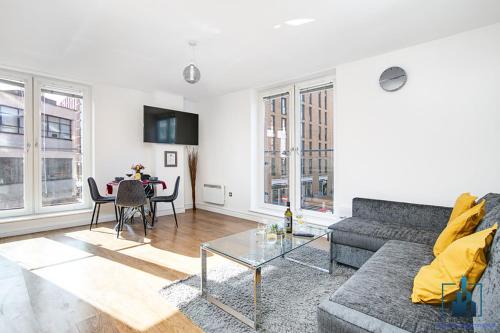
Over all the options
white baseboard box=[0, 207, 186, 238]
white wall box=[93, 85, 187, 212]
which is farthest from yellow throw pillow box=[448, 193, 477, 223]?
white baseboard box=[0, 207, 186, 238]

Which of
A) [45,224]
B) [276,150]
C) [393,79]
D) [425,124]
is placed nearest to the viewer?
[425,124]

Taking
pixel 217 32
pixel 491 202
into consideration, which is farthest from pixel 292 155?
pixel 491 202

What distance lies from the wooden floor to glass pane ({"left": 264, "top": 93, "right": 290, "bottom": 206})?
1.19 meters

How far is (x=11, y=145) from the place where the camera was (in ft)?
13.2

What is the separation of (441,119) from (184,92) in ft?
14.5

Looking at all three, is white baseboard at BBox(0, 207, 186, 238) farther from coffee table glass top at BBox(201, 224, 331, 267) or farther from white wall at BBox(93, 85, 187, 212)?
coffee table glass top at BBox(201, 224, 331, 267)

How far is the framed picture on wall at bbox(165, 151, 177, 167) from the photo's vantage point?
5515mm

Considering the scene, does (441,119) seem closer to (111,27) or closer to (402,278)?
(402,278)

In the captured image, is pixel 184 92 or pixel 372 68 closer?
pixel 372 68

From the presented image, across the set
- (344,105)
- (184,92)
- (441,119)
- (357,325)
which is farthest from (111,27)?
(441,119)

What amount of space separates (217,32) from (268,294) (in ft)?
8.80

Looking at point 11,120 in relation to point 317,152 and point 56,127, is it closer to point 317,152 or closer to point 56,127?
point 56,127

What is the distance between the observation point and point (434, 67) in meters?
3.05

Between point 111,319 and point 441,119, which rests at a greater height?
point 441,119
